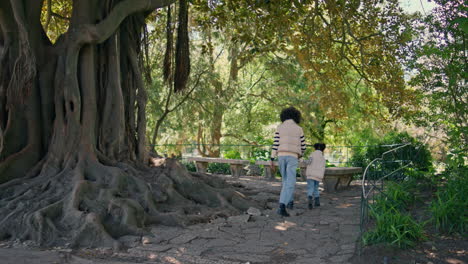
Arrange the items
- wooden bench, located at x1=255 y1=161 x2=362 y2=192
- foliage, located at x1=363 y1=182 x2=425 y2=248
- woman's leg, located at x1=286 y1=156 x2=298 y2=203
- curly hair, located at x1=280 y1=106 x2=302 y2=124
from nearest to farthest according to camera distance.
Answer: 1. foliage, located at x1=363 y1=182 x2=425 y2=248
2. woman's leg, located at x1=286 y1=156 x2=298 y2=203
3. curly hair, located at x1=280 y1=106 x2=302 y2=124
4. wooden bench, located at x1=255 y1=161 x2=362 y2=192

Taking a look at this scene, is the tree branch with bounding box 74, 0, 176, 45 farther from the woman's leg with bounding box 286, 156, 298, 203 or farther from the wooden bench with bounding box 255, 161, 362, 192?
the wooden bench with bounding box 255, 161, 362, 192

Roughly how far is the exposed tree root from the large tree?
0.7 inches

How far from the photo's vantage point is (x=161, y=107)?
73.9 ft

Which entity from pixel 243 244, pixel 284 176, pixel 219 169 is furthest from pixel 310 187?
pixel 219 169

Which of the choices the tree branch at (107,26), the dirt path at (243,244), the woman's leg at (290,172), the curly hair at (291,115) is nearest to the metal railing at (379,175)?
the dirt path at (243,244)

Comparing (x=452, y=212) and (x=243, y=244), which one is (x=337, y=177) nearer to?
(x=452, y=212)

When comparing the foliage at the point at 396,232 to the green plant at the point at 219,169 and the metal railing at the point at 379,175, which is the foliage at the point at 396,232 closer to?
the metal railing at the point at 379,175

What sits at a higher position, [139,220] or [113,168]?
[113,168]

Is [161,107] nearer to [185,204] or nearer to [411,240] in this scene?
[185,204]

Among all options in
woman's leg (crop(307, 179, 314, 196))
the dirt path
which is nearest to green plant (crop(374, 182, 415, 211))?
the dirt path

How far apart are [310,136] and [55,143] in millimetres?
19514

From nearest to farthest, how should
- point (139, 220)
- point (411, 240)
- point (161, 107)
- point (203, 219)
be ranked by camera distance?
point (411, 240) < point (139, 220) < point (203, 219) < point (161, 107)

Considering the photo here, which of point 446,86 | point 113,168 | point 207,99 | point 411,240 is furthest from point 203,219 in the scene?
point 207,99

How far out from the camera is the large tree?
6863 millimetres
